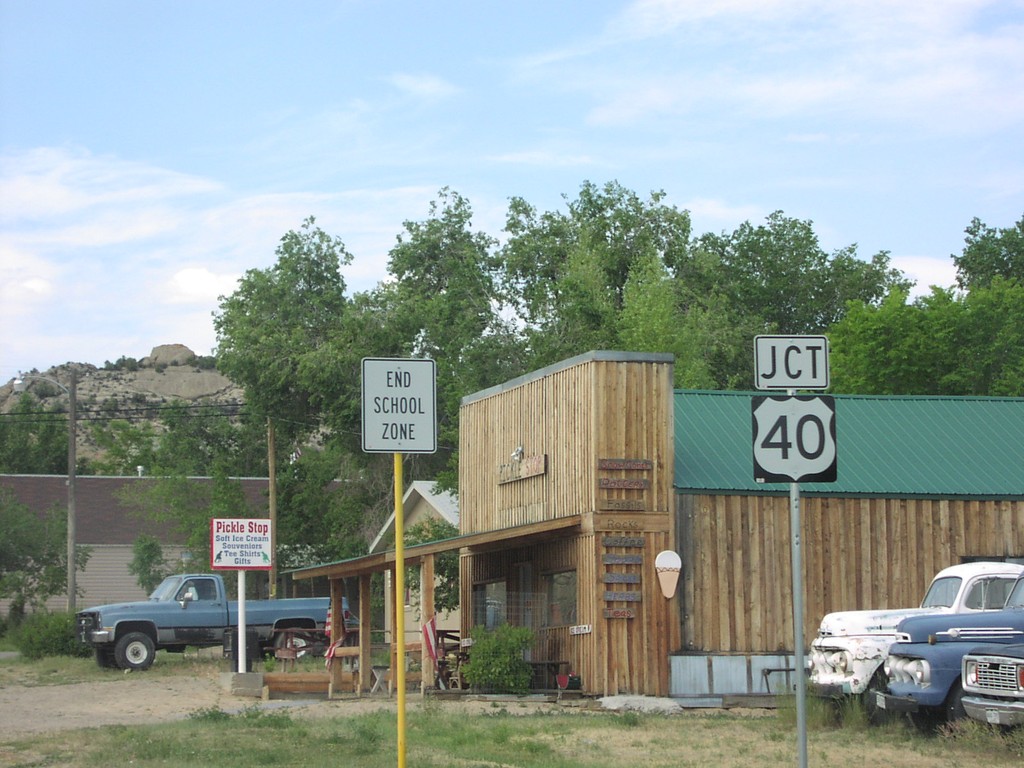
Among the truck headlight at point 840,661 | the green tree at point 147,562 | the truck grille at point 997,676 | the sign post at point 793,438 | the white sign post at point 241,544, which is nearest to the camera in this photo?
the sign post at point 793,438

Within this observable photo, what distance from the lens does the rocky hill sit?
113 meters

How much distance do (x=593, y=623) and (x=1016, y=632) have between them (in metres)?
9.24

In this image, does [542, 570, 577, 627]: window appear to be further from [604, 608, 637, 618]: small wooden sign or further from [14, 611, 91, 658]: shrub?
[14, 611, 91, 658]: shrub

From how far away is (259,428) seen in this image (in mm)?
61562

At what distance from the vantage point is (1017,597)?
16.8 m

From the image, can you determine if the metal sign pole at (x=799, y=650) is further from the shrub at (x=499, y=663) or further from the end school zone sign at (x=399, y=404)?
the shrub at (x=499, y=663)

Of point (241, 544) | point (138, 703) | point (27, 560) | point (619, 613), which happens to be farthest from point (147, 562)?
point (619, 613)

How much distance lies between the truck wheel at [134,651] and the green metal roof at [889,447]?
14.4m

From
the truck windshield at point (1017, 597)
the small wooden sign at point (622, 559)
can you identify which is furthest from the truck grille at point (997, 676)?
the small wooden sign at point (622, 559)

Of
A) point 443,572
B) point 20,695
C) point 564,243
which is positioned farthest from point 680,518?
point 564,243

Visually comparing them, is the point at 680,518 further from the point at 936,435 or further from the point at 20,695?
the point at 20,695

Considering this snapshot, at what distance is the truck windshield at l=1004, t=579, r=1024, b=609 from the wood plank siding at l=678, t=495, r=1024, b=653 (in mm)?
7783

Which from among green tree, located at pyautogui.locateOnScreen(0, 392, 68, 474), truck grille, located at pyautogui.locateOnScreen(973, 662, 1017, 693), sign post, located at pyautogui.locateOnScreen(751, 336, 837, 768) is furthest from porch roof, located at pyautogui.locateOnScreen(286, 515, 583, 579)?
green tree, located at pyautogui.locateOnScreen(0, 392, 68, 474)

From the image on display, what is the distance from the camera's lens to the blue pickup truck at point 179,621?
33.7 m
